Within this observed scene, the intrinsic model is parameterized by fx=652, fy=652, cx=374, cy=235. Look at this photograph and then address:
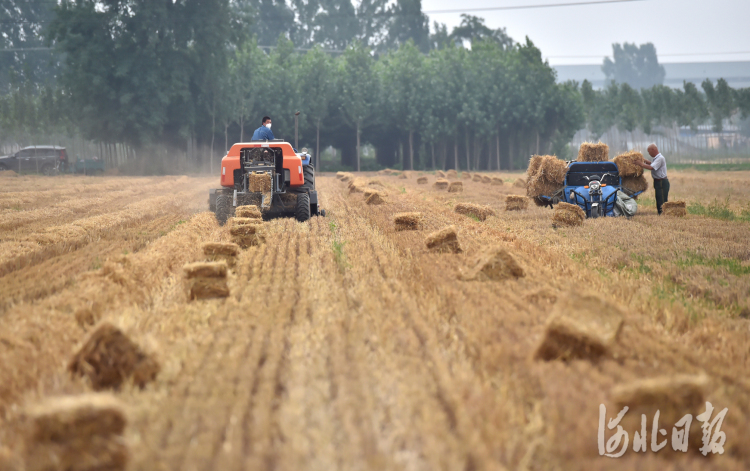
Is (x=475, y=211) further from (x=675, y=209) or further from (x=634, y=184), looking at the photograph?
(x=675, y=209)

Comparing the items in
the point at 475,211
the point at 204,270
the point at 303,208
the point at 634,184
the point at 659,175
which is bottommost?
the point at 475,211

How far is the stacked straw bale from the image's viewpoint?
21.6ft

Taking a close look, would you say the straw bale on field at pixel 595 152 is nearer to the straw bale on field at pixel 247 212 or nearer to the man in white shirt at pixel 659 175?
the man in white shirt at pixel 659 175

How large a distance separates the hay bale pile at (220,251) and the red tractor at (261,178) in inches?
196

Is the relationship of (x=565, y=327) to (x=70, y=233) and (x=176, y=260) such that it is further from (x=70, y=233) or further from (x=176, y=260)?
(x=70, y=233)

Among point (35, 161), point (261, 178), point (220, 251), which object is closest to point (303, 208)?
point (261, 178)

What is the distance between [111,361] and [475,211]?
11.8 m

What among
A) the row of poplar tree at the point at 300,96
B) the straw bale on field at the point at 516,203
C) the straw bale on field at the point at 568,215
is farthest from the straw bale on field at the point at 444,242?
the row of poplar tree at the point at 300,96

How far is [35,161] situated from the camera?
46.8 meters

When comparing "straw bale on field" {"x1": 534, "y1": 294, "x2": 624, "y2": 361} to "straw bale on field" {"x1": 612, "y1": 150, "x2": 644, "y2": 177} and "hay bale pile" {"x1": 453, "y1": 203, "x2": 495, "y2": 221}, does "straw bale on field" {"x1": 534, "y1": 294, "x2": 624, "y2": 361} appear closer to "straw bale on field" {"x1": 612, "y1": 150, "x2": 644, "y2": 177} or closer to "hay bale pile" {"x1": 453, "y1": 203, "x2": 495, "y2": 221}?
"hay bale pile" {"x1": 453, "y1": 203, "x2": 495, "y2": 221}

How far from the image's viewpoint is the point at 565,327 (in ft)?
15.2

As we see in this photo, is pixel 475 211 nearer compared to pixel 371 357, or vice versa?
pixel 371 357

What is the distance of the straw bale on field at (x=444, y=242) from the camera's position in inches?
372

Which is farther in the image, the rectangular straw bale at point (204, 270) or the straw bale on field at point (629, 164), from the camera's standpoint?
the straw bale on field at point (629, 164)
